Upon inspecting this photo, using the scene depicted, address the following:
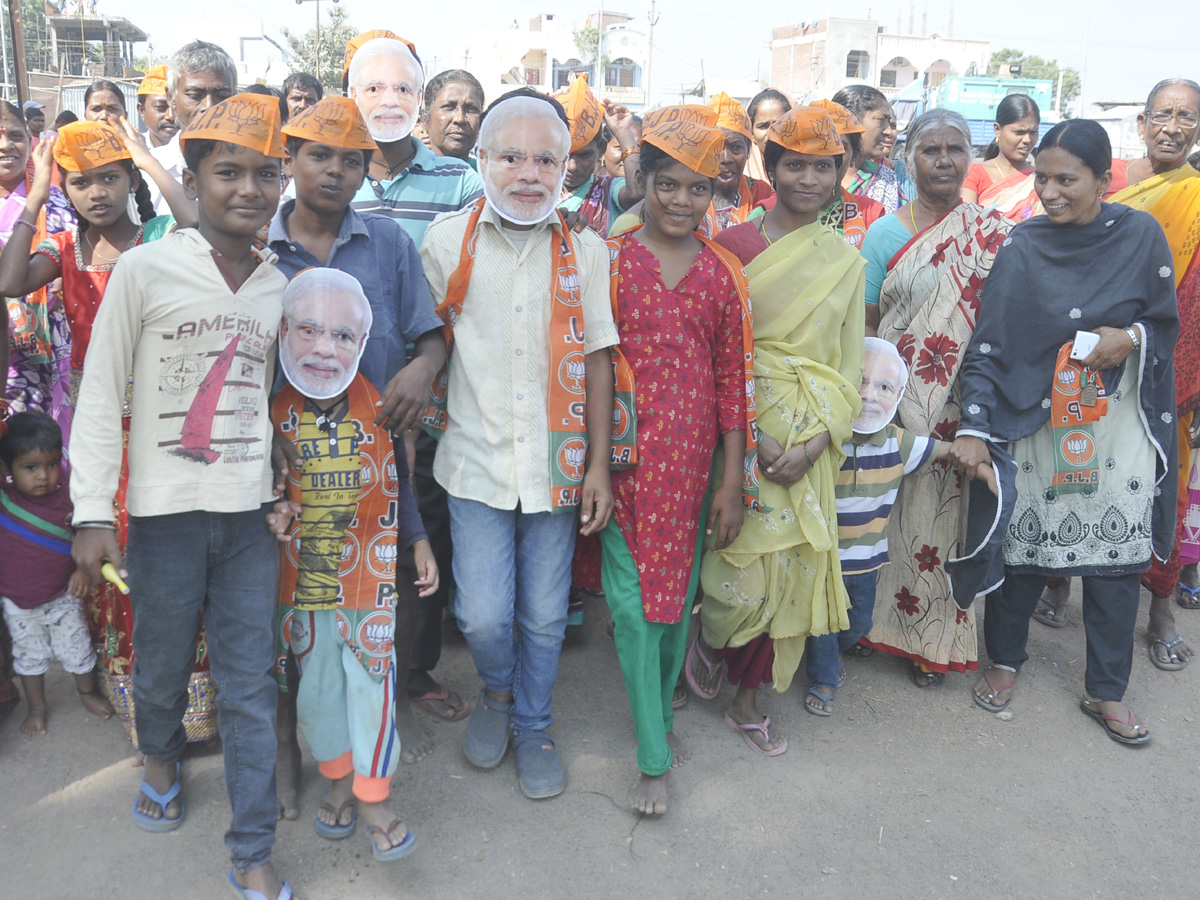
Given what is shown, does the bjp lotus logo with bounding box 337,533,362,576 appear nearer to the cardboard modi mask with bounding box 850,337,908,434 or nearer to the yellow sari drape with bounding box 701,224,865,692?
the yellow sari drape with bounding box 701,224,865,692

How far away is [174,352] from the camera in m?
2.21

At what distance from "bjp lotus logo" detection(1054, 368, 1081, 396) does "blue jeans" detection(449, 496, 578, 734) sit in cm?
199

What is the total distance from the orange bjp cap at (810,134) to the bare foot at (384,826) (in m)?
2.54

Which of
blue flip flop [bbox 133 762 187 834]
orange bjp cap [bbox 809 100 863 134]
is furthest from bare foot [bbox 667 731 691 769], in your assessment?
orange bjp cap [bbox 809 100 863 134]

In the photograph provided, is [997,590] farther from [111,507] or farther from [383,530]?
[111,507]

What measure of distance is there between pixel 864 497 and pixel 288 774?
7.33 feet

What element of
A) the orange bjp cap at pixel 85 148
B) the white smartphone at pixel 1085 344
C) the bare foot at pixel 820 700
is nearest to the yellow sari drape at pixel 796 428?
the bare foot at pixel 820 700

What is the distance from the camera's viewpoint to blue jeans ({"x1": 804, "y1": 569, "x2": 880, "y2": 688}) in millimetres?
3428

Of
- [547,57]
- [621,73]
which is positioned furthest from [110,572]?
[621,73]

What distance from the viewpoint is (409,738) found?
10.1ft

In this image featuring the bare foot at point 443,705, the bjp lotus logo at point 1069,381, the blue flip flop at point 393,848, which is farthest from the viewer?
the bjp lotus logo at point 1069,381

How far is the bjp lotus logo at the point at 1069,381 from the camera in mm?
3414

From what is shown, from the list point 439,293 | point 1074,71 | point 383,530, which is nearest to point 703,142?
point 439,293

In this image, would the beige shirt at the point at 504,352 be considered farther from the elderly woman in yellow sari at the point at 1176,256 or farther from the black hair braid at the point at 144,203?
the elderly woman in yellow sari at the point at 1176,256
